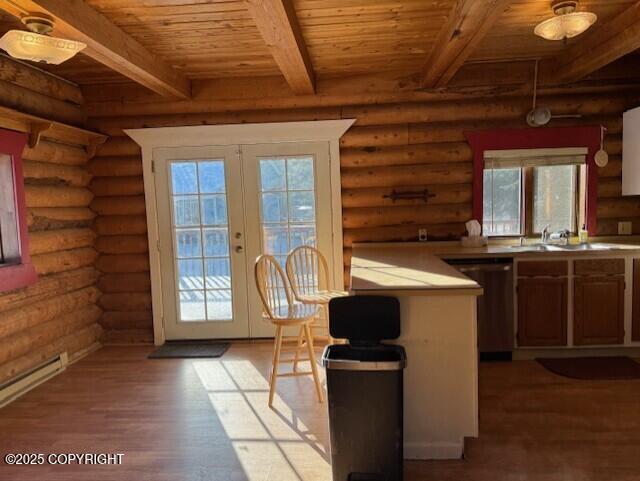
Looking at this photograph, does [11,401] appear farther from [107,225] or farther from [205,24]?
[205,24]

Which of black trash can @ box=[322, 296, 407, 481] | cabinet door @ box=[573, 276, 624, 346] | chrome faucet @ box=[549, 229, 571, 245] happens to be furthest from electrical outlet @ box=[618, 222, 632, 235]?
black trash can @ box=[322, 296, 407, 481]

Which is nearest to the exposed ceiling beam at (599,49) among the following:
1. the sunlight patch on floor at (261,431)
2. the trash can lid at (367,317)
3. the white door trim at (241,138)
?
the white door trim at (241,138)

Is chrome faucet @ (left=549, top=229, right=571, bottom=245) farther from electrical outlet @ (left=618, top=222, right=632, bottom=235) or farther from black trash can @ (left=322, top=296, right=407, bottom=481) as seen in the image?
black trash can @ (left=322, top=296, right=407, bottom=481)

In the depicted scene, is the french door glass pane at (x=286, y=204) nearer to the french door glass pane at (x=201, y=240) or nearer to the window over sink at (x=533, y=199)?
the french door glass pane at (x=201, y=240)

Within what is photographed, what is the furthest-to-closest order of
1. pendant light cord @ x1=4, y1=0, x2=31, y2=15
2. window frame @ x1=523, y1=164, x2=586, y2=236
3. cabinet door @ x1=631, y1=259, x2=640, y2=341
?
window frame @ x1=523, y1=164, x2=586, y2=236, cabinet door @ x1=631, y1=259, x2=640, y2=341, pendant light cord @ x1=4, y1=0, x2=31, y2=15

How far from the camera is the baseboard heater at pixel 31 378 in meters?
3.12

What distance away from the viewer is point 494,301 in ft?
11.6

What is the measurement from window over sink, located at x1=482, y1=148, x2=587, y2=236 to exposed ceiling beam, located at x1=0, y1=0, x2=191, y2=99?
9.58ft

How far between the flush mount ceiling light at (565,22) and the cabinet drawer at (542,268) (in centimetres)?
169

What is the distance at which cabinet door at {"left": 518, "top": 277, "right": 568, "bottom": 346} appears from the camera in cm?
352

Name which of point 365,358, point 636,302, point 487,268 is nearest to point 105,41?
point 365,358

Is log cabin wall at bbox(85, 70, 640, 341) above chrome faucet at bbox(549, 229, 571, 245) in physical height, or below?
above

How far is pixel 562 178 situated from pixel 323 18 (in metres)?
2.72

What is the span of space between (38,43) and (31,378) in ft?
8.21
